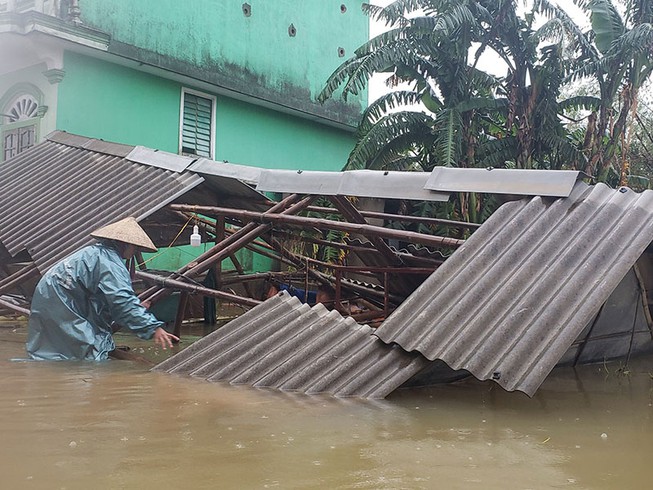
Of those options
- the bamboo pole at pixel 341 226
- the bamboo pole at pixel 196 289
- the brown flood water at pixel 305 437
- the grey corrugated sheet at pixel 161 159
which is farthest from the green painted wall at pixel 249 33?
the brown flood water at pixel 305 437

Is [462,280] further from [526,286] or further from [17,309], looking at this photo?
[17,309]

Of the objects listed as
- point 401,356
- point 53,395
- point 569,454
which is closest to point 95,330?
point 53,395

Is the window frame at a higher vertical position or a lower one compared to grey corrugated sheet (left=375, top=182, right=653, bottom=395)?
higher

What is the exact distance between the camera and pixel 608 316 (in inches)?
248

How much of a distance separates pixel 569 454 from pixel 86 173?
7148 mm

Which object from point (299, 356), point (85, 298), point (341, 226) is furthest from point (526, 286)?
point (85, 298)

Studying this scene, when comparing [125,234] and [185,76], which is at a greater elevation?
[185,76]

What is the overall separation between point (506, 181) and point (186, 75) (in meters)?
9.37

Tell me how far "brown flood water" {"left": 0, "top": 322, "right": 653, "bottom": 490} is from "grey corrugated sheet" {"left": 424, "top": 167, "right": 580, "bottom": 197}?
1.62 metres

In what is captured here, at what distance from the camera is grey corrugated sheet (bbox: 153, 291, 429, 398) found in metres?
4.55

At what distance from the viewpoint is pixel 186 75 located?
13.4 m

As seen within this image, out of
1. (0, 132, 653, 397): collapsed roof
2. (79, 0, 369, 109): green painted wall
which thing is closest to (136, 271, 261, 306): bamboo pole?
(0, 132, 653, 397): collapsed roof

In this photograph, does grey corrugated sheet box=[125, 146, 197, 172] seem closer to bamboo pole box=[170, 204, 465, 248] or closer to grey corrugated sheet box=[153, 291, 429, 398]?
bamboo pole box=[170, 204, 465, 248]

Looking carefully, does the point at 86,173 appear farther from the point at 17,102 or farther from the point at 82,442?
the point at 82,442
